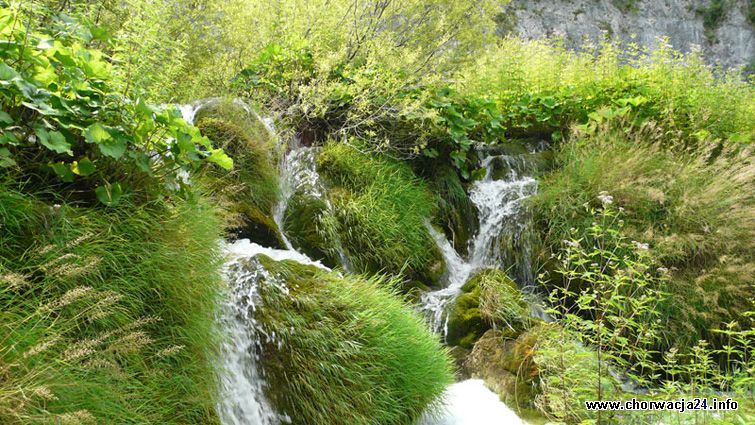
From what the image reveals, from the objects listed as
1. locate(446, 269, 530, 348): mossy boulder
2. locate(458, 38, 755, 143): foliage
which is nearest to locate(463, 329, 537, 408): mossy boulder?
locate(446, 269, 530, 348): mossy boulder

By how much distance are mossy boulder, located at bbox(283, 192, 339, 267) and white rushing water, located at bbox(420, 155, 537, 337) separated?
1035 mm

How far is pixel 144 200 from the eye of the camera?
247 centimetres

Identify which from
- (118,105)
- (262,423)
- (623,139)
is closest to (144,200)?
(118,105)

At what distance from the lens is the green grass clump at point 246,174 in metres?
4.22

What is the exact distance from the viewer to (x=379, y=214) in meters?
5.17

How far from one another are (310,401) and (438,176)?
403cm

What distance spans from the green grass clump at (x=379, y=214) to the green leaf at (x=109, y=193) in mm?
2780

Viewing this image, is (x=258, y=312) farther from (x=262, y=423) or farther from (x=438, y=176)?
(x=438, y=176)

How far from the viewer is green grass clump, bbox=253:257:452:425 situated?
2.76 m

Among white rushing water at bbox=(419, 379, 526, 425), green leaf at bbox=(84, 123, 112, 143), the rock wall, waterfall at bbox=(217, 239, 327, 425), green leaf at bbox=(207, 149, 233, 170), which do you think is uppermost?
the rock wall

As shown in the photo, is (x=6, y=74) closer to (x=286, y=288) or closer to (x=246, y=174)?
(x=286, y=288)

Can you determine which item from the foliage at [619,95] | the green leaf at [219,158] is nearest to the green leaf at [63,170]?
the green leaf at [219,158]

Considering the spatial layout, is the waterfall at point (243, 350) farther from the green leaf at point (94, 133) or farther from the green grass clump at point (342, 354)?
the green leaf at point (94, 133)

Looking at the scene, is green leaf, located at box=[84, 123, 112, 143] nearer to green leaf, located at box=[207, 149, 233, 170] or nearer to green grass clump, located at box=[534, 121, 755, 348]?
green leaf, located at box=[207, 149, 233, 170]
